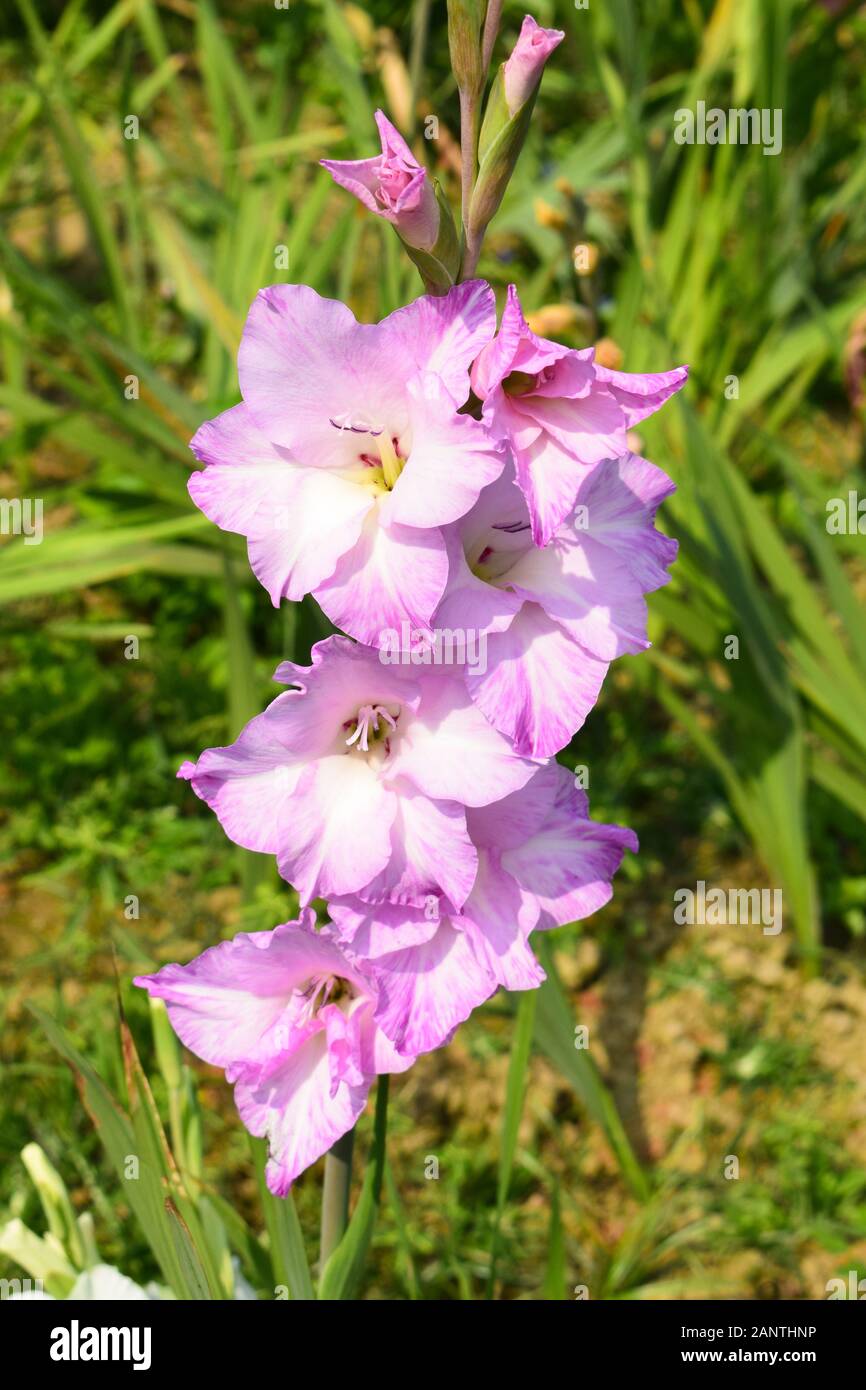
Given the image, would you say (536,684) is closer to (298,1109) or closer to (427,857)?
(427,857)

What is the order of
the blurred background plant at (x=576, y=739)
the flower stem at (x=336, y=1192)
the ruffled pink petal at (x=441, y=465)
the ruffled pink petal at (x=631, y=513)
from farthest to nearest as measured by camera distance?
the blurred background plant at (x=576, y=739)
the flower stem at (x=336, y=1192)
the ruffled pink petal at (x=631, y=513)
the ruffled pink petal at (x=441, y=465)

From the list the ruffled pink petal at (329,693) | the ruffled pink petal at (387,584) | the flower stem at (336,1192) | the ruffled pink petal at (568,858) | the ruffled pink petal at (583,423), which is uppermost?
the ruffled pink petal at (583,423)

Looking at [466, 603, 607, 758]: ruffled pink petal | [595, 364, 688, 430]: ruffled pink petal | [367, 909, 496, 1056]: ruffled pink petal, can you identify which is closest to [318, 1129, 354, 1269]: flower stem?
[367, 909, 496, 1056]: ruffled pink petal

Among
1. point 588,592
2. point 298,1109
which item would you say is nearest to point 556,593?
point 588,592

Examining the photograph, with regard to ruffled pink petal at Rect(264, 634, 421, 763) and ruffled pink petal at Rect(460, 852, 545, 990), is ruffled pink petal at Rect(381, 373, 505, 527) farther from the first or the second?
ruffled pink petal at Rect(460, 852, 545, 990)

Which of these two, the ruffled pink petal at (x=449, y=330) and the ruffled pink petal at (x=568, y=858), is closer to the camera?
the ruffled pink petal at (x=449, y=330)

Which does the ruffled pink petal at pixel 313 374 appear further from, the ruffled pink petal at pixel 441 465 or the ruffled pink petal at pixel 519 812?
the ruffled pink petal at pixel 519 812

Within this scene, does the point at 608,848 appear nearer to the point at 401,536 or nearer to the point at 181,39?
the point at 401,536

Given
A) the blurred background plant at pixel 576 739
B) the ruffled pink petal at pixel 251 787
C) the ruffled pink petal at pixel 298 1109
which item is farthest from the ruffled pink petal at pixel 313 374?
the blurred background plant at pixel 576 739
